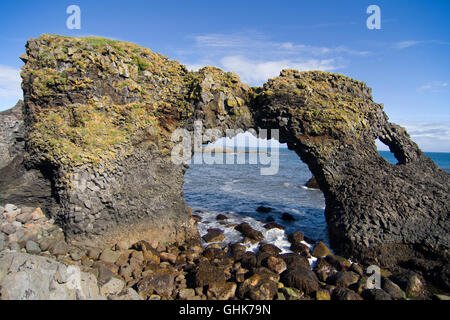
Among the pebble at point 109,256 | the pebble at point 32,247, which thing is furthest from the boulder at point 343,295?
the pebble at point 32,247

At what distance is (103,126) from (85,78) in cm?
250

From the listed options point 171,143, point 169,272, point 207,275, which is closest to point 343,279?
point 207,275

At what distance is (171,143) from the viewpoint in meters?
14.0

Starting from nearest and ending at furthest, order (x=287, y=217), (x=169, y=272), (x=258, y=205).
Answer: (x=169, y=272), (x=287, y=217), (x=258, y=205)

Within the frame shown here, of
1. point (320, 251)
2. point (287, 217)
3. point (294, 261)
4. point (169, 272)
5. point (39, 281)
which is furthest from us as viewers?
point (287, 217)

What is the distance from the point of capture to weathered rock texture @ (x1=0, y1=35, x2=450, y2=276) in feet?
37.9

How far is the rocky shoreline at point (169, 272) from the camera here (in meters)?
7.52

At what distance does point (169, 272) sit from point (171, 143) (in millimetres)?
6673

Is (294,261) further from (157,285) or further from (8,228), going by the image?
(8,228)

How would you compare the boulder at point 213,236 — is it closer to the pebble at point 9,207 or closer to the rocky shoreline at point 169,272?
the rocky shoreline at point 169,272

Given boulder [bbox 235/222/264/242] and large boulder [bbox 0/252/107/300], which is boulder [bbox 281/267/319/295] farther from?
large boulder [bbox 0/252/107/300]

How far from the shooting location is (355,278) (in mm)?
10461

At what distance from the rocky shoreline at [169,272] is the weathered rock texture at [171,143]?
974 millimetres
